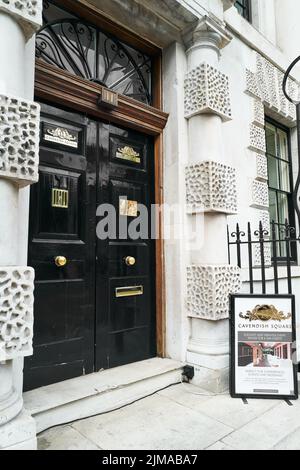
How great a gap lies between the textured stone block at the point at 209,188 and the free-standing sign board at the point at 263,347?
91cm

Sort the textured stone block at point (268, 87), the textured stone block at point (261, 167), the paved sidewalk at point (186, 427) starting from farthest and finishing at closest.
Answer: the textured stone block at point (268, 87) → the textured stone block at point (261, 167) → the paved sidewalk at point (186, 427)

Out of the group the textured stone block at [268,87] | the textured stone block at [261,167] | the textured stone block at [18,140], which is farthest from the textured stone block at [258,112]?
the textured stone block at [18,140]

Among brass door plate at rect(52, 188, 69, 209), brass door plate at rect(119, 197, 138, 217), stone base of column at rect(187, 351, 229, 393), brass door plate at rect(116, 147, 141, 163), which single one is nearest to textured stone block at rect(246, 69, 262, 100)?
brass door plate at rect(116, 147, 141, 163)

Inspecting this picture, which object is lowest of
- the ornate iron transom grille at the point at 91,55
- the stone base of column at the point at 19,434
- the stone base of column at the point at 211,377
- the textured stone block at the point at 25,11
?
the stone base of column at the point at 211,377

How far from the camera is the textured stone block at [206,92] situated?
3.21 meters

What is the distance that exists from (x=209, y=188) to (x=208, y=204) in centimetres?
16

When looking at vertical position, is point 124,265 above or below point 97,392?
above

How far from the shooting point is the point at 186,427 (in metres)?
2.21

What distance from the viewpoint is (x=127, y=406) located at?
250cm

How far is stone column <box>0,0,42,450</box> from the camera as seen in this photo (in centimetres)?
174

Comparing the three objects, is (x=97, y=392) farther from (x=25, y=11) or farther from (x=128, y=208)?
(x=25, y=11)

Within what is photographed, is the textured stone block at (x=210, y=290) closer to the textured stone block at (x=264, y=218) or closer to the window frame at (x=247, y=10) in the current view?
the textured stone block at (x=264, y=218)

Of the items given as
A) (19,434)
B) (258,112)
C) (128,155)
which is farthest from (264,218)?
(19,434)

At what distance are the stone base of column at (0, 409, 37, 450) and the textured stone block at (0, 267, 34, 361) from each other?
35 cm
